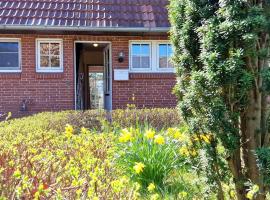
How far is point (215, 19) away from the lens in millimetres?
3096

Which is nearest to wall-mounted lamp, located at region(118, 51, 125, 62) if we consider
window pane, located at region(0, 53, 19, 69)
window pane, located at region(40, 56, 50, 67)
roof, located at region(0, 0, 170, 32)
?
roof, located at region(0, 0, 170, 32)

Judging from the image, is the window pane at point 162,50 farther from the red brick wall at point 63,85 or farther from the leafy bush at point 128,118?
the leafy bush at point 128,118

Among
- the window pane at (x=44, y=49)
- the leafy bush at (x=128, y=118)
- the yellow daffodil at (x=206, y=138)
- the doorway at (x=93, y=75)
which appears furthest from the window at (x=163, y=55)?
the yellow daffodil at (x=206, y=138)

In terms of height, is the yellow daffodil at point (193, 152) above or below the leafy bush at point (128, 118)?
above

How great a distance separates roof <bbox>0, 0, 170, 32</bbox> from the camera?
38.3 feet

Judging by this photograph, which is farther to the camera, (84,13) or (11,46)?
(84,13)

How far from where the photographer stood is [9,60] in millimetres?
12133

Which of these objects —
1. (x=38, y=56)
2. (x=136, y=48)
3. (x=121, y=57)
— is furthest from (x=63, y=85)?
(x=136, y=48)

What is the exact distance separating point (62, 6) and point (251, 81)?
34.4ft

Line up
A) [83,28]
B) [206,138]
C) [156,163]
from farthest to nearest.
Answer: [83,28], [156,163], [206,138]

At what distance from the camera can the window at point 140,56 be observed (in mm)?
12602

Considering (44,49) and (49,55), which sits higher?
(44,49)

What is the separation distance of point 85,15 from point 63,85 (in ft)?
7.23

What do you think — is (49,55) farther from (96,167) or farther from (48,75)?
(96,167)
